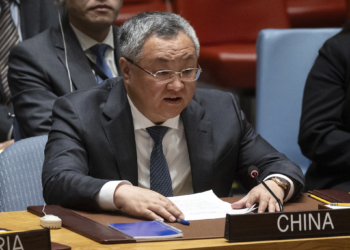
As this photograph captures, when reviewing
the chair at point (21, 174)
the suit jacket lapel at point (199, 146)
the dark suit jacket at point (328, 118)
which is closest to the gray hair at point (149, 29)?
the suit jacket lapel at point (199, 146)

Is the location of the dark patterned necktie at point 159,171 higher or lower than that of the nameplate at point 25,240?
lower

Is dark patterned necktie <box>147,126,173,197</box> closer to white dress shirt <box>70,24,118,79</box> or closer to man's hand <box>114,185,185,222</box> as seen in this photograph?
man's hand <box>114,185,185,222</box>

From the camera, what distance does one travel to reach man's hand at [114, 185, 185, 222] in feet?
3.88

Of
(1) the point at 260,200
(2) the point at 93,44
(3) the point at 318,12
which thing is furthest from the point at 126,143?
(3) the point at 318,12

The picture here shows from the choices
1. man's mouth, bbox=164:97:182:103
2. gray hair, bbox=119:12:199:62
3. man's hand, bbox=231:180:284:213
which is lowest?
man's hand, bbox=231:180:284:213

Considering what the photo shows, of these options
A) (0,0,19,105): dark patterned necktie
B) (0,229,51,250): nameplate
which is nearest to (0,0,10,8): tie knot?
(0,0,19,105): dark patterned necktie

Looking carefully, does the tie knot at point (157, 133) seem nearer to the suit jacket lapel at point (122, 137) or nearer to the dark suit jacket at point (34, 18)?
the suit jacket lapel at point (122, 137)

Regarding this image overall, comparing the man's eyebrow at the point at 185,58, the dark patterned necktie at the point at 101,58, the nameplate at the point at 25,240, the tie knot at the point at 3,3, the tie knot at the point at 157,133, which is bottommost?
the tie knot at the point at 157,133

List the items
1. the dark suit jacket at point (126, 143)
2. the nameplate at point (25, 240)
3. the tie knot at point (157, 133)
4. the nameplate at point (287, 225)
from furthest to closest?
the tie knot at point (157, 133) → the dark suit jacket at point (126, 143) → the nameplate at point (287, 225) → the nameplate at point (25, 240)

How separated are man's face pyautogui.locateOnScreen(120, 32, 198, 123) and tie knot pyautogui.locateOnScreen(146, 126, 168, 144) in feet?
0.14

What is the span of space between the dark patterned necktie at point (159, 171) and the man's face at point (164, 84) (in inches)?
3.2

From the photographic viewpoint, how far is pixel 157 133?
1611mm

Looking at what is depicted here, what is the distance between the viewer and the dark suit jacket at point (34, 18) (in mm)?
2734

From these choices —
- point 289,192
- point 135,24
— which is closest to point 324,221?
point 289,192
